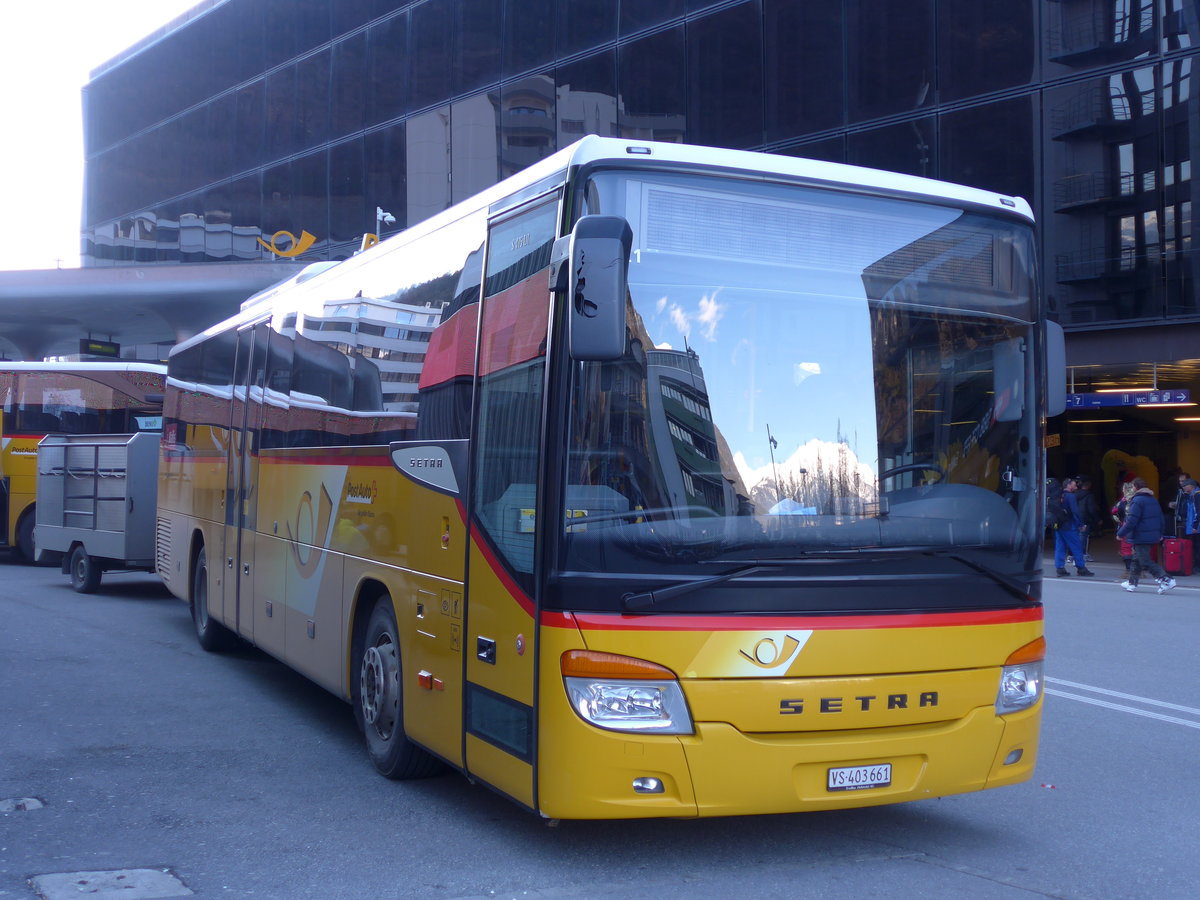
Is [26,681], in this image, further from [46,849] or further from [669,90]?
[669,90]

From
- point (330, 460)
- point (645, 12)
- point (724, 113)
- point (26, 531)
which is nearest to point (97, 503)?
point (26, 531)

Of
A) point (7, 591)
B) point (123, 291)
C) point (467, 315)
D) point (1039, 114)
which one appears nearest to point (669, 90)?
point (1039, 114)

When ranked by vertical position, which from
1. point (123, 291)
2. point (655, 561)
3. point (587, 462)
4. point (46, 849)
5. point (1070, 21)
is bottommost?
point (46, 849)

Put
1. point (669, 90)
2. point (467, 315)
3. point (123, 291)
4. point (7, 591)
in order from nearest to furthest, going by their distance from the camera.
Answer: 1. point (467, 315)
2. point (7, 591)
3. point (669, 90)
4. point (123, 291)

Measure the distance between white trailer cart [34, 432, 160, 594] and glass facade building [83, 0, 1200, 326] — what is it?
14.5 m

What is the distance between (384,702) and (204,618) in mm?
5454

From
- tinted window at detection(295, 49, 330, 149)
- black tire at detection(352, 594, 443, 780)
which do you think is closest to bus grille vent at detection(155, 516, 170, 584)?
black tire at detection(352, 594, 443, 780)

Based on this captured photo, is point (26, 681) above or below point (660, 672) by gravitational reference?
below

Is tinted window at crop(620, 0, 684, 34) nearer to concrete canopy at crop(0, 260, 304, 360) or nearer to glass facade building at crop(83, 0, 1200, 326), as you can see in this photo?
glass facade building at crop(83, 0, 1200, 326)

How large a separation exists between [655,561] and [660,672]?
0.44m

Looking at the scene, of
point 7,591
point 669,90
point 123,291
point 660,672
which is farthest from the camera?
point 123,291

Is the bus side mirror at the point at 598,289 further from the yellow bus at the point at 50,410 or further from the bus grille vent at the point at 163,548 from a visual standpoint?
the yellow bus at the point at 50,410

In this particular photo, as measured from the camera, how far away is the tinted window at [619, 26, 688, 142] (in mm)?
27422

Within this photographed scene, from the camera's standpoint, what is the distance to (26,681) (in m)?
9.93
